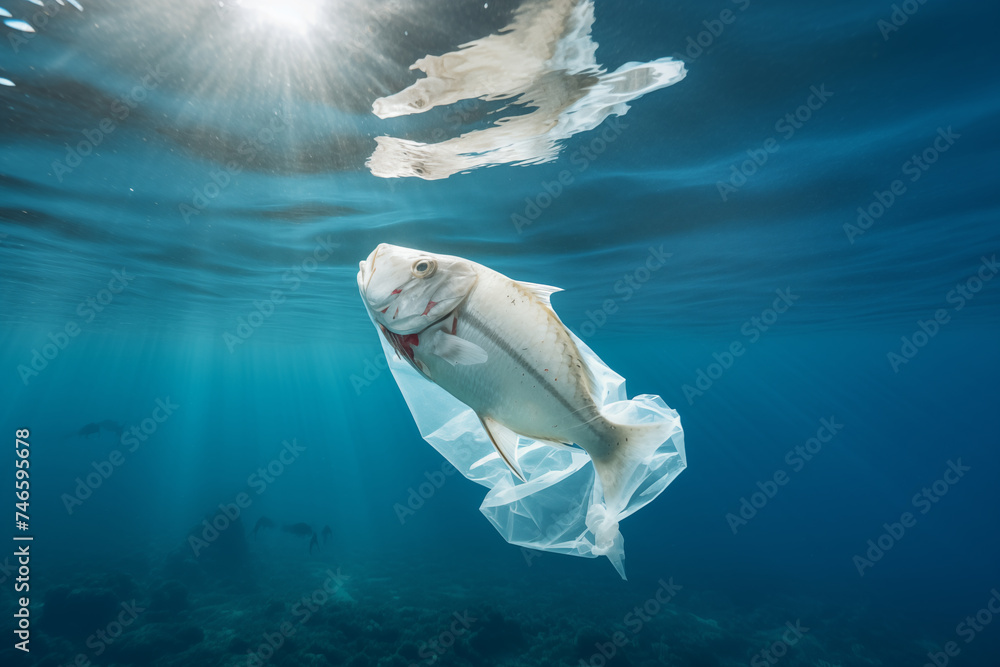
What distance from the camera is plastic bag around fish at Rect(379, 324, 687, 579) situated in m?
2.35

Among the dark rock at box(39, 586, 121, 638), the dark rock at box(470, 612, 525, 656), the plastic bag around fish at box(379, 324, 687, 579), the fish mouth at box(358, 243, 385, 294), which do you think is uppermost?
the fish mouth at box(358, 243, 385, 294)

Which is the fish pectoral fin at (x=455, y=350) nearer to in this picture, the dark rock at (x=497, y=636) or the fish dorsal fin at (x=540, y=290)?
the fish dorsal fin at (x=540, y=290)

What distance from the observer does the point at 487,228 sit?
1174cm

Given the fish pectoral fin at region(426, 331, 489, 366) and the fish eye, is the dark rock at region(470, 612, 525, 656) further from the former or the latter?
the fish eye

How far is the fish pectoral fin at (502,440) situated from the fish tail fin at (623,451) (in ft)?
1.13

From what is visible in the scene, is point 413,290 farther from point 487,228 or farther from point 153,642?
point 153,642

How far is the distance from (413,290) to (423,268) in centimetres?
10

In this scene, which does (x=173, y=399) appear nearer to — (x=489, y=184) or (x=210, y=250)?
(x=210, y=250)

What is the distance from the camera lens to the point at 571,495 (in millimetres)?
2557

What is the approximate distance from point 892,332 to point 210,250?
4100 centimetres

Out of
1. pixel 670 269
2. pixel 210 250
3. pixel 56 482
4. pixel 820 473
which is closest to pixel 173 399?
pixel 56 482

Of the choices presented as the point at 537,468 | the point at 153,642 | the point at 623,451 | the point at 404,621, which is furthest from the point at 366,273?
the point at 153,642

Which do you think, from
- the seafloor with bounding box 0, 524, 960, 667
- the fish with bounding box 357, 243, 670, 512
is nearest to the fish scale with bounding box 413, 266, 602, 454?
the fish with bounding box 357, 243, 670, 512

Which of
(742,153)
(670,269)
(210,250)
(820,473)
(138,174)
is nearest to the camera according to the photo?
(742,153)
